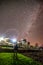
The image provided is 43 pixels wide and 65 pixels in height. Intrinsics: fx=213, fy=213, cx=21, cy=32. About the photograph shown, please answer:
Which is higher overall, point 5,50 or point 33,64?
point 5,50

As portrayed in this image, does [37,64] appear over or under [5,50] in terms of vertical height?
under

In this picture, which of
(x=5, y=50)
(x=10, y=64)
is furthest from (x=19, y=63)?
(x=5, y=50)

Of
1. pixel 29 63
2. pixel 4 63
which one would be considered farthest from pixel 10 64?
pixel 29 63

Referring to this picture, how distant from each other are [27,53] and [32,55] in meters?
0.39

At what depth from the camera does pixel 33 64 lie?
35.2 ft

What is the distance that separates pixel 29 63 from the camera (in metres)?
10.8

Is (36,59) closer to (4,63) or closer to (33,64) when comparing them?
(33,64)

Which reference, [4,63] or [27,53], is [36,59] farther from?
[4,63]

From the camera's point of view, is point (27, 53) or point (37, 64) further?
point (27, 53)

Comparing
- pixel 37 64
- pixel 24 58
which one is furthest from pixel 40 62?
pixel 24 58

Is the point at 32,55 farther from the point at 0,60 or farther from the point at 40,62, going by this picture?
the point at 0,60

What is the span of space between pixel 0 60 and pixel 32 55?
67.8 inches

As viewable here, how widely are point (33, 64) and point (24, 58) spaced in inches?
24.0

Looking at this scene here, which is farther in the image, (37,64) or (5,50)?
(5,50)
